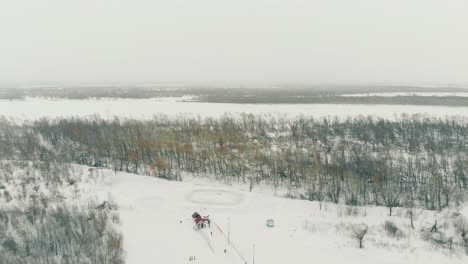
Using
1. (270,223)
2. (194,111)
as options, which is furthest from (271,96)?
(270,223)

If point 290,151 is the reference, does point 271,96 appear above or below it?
above

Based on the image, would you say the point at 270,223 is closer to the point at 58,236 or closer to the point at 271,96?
the point at 58,236

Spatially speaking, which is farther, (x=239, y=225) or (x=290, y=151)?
(x=290, y=151)

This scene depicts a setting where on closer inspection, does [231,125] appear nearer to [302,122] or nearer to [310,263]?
[302,122]

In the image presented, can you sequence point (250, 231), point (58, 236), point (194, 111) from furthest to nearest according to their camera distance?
point (194, 111)
point (250, 231)
point (58, 236)

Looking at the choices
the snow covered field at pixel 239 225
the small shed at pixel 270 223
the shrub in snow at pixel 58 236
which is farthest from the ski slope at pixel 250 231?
the shrub in snow at pixel 58 236

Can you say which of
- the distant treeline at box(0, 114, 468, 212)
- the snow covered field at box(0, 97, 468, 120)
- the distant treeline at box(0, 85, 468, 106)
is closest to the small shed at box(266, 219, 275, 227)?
the distant treeline at box(0, 114, 468, 212)

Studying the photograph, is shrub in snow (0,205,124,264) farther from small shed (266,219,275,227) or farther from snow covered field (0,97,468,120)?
snow covered field (0,97,468,120)
